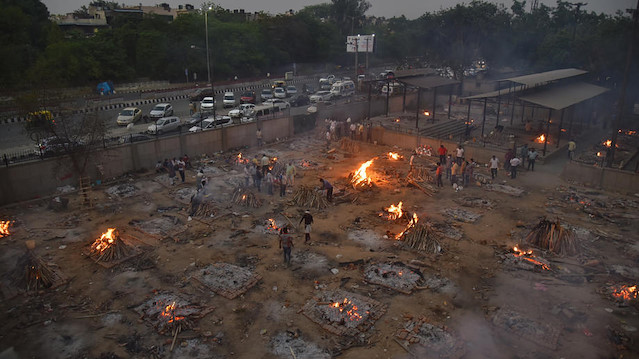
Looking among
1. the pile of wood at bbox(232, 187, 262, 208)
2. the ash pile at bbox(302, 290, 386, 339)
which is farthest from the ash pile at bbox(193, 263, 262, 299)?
the pile of wood at bbox(232, 187, 262, 208)

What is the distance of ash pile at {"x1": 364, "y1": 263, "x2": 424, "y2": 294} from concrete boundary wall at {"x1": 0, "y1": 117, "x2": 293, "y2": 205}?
45.8ft

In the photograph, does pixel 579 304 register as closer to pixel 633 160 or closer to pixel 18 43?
pixel 633 160

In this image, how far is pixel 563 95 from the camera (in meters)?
28.8

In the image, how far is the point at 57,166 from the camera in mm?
18156

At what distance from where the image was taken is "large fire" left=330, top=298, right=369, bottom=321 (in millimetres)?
10492

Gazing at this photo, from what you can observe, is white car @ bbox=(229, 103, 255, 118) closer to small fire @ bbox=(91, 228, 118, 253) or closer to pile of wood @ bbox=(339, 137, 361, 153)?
pile of wood @ bbox=(339, 137, 361, 153)

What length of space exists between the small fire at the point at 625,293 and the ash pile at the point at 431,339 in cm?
518

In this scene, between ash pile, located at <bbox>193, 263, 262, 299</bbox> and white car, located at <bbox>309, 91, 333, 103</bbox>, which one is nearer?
ash pile, located at <bbox>193, 263, 262, 299</bbox>

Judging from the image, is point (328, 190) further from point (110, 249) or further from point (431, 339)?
point (431, 339)

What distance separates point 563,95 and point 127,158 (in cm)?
2768

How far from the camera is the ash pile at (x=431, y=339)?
9344 mm

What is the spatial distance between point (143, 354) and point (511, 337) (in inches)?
328

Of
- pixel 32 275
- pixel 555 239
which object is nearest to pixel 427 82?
pixel 555 239

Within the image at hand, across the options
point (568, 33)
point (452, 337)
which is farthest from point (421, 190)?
point (568, 33)
